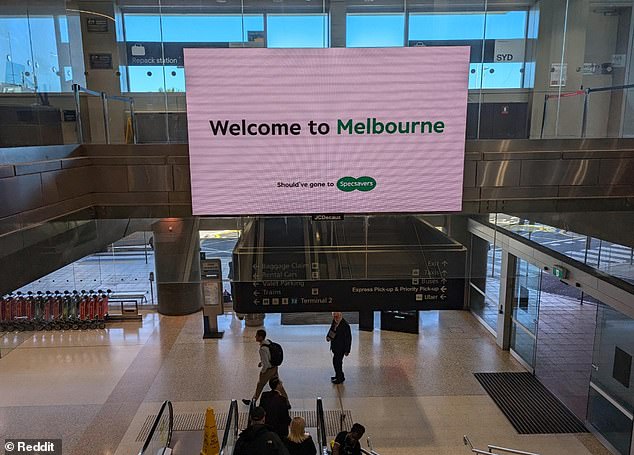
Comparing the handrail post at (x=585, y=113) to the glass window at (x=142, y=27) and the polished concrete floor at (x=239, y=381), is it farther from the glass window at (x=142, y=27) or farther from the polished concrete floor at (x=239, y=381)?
the glass window at (x=142, y=27)

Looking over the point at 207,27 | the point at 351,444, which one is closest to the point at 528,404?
the point at 351,444

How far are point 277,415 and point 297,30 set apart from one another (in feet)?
16.1

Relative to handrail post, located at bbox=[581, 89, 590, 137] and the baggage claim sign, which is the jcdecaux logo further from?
handrail post, located at bbox=[581, 89, 590, 137]

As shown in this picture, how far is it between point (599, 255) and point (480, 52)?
3235 mm

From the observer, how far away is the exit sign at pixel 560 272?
6.77 metres

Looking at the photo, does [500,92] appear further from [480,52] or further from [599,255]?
[599,255]

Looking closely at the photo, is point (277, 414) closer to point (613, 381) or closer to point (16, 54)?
point (613, 381)

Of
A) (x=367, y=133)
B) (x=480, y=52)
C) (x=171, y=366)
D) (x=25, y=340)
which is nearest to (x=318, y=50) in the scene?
(x=367, y=133)

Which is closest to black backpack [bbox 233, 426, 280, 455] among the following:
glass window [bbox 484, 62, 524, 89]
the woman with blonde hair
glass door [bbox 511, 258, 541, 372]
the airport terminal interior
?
the airport terminal interior

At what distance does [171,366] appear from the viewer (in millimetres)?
8727

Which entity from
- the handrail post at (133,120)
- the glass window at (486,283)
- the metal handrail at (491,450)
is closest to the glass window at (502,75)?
the glass window at (486,283)

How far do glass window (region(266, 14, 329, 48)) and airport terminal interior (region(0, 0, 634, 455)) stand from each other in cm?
3

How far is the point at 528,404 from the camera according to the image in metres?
7.36

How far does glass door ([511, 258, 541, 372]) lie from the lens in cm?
849
